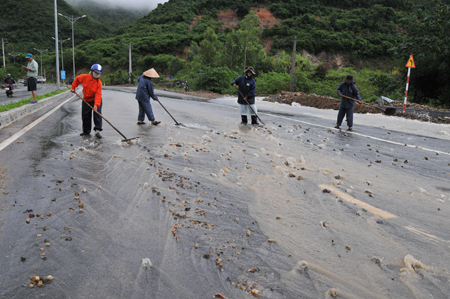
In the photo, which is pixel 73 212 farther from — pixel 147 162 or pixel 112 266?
pixel 147 162

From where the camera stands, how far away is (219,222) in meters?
3.67

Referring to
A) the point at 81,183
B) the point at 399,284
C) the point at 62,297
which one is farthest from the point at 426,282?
the point at 81,183

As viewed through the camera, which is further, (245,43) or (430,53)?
(245,43)

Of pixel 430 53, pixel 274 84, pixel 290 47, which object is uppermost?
pixel 290 47

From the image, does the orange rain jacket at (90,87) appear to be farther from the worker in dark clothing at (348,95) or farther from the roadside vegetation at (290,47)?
the roadside vegetation at (290,47)

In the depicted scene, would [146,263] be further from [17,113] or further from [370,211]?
[17,113]

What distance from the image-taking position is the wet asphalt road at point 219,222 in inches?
105

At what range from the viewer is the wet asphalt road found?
A: 266cm

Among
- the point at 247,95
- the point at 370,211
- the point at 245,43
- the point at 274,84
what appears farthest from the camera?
the point at 245,43

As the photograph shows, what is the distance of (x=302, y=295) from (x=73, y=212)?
2388 mm

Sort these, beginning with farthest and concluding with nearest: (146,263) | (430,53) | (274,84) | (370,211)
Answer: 1. (274,84)
2. (430,53)
3. (370,211)
4. (146,263)

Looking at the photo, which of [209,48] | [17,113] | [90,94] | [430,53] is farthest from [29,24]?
[90,94]

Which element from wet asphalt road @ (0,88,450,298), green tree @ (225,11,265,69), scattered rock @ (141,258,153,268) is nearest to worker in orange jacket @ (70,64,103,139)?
wet asphalt road @ (0,88,450,298)

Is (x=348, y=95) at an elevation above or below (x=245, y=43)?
below
